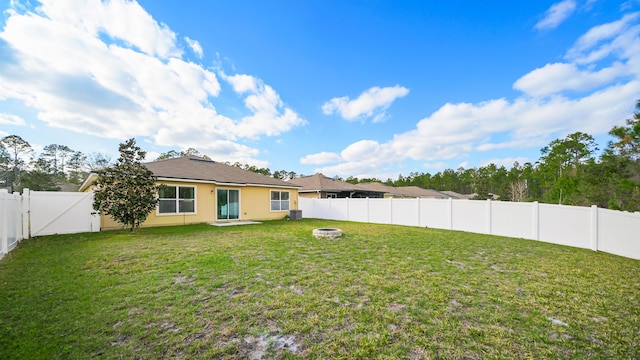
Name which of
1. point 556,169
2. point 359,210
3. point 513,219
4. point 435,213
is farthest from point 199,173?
point 556,169

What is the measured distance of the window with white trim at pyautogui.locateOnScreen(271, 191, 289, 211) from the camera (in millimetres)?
16609

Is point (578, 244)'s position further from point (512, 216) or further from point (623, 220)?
point (512, 216)

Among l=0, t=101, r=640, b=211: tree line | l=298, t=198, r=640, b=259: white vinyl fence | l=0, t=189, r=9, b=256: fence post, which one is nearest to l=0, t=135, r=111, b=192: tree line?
l=0, t=101, r=640, b=211: tree line

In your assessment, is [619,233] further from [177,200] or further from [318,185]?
[318,185]

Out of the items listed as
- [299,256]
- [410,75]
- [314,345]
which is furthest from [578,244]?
[410,75]

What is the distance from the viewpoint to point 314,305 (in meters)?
3.30

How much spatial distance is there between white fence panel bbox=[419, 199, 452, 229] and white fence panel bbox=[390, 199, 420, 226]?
0.27 m

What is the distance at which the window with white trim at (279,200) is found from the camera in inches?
654

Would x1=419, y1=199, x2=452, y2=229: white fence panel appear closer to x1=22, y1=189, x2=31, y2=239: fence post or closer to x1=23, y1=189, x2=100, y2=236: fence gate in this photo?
x1=23, y1=189, x2=100, y2=236: fence gate

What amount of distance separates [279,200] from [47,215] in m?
10.9

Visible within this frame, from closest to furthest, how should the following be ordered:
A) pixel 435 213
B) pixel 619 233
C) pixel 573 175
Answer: pixel 619 233 → pixel 435 213 → pixel 573 175

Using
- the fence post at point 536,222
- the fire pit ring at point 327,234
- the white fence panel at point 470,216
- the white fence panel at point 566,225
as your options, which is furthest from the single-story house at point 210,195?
the white fence panel at point 566,225

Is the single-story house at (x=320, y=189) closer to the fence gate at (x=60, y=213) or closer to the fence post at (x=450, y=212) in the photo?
the fence post at (x=450, y=212)

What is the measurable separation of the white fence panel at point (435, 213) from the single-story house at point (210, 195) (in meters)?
9.08
